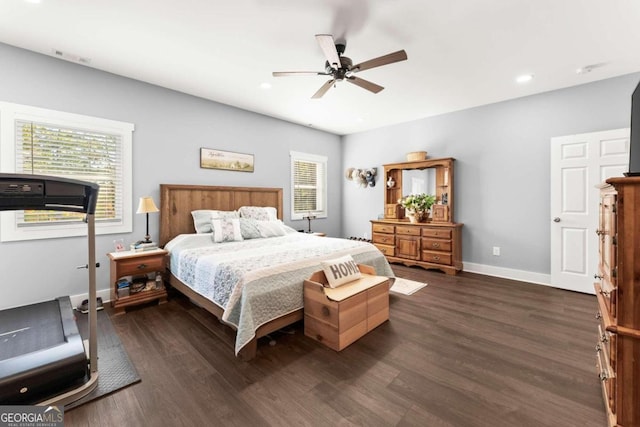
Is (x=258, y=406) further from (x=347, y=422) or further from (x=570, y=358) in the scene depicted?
(x=570, y=358)

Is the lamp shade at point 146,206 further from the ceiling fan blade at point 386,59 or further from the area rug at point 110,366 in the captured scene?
the ceiling fan blade at point 386,59

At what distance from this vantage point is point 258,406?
→ 1.60 meters

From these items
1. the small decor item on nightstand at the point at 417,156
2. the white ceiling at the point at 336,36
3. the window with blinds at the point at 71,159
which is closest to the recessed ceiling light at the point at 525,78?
the white ceiling at the point at 336,36

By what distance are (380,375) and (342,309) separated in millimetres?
525

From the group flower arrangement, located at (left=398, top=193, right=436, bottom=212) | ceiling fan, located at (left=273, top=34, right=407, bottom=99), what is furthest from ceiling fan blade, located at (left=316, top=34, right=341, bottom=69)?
flower arrangement, located at (left=398, top=193, right=436, bottom=212)

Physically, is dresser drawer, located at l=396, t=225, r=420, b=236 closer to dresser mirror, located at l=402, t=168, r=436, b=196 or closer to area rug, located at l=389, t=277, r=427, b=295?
dresser mirror, located at l=402, t=168, r=436, b=196

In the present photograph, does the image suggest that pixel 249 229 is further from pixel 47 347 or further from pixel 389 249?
pixel 389 249

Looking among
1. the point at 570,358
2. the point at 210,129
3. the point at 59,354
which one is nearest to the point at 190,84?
the point at 210,129

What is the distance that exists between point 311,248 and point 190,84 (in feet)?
8.97

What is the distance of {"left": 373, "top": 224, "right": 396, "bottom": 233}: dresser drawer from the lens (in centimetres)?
507

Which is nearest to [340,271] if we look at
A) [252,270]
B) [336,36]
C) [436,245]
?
[252,270]

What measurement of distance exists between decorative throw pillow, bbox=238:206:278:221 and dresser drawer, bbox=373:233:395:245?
212cm

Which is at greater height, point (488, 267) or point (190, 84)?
point (190, 84)

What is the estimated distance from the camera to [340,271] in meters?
2.52
